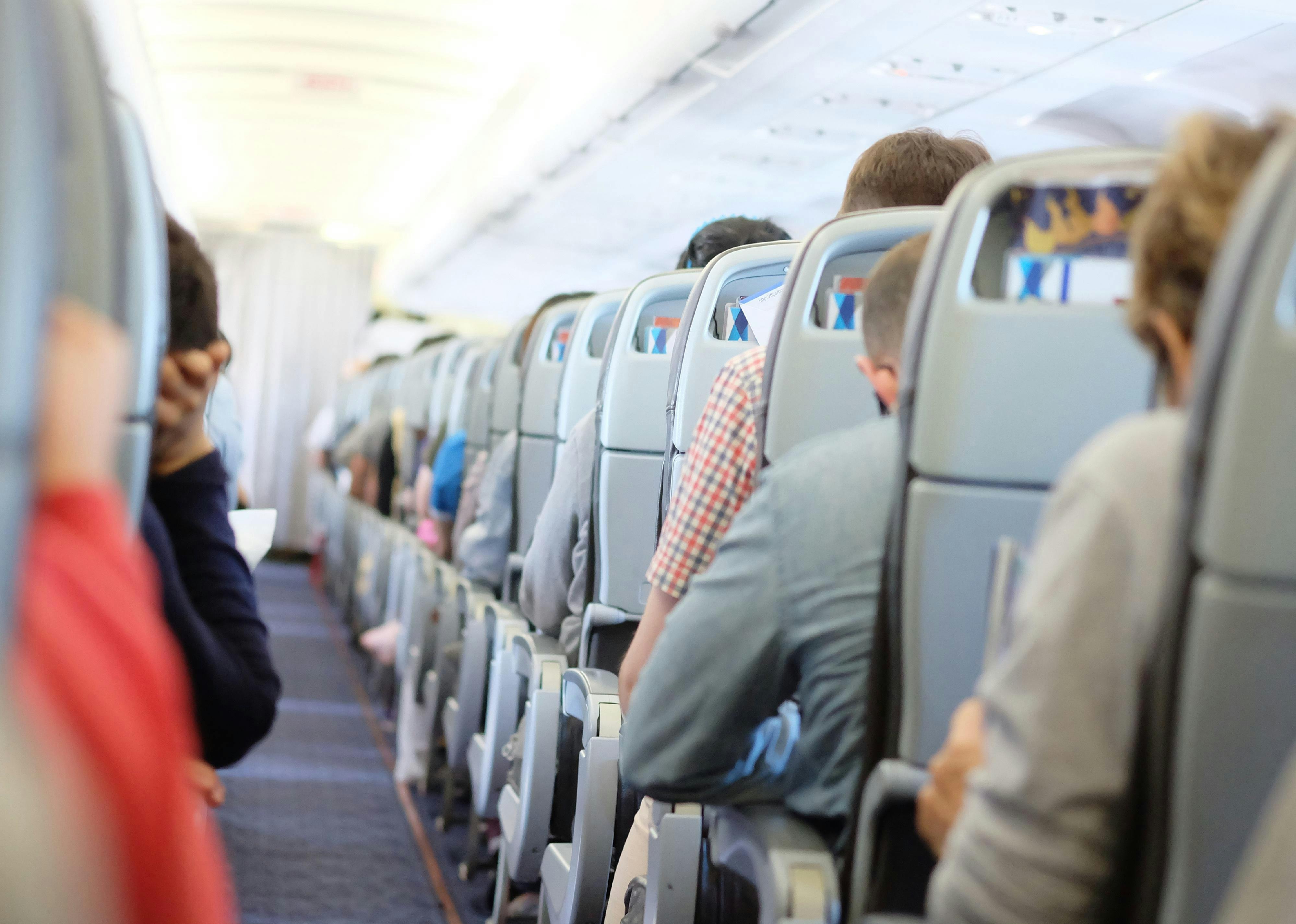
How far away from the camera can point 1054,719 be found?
99cm

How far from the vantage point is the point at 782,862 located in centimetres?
155

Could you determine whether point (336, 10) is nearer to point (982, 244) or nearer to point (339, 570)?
point (339, 570)

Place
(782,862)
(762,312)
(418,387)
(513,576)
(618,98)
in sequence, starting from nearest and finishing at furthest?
(782,862), (762,312), (513,576), (618,98), (418,387)

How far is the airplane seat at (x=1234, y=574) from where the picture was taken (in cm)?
95

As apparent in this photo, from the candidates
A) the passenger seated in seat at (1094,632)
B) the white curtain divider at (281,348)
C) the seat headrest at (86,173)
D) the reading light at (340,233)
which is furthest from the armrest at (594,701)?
the reading light at (340,233)

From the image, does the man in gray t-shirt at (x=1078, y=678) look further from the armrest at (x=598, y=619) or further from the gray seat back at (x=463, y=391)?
the gray seat back at (x=463, y=391)

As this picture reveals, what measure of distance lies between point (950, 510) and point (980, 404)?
121 mm

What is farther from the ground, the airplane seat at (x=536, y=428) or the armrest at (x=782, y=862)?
the airplane seat at (x=536, y=428)

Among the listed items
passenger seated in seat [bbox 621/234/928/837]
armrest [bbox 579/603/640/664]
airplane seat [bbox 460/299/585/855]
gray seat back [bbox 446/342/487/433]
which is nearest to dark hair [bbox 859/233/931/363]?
passenger seated in seat [bbox 621/234/928/837]

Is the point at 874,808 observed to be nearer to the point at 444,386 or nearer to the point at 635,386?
the point at 635,386

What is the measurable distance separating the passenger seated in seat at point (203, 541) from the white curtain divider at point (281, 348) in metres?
13.0

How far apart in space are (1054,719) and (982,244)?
658 millimetres

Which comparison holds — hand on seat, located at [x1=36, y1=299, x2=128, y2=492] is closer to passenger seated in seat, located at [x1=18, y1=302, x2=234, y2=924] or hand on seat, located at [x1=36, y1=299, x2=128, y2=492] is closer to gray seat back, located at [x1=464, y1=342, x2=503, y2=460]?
passenger seated in seat, located at [x1=18, y1=302, x2=234, y2=924]

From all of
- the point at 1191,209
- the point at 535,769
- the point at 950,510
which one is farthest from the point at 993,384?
the point at 535,769
